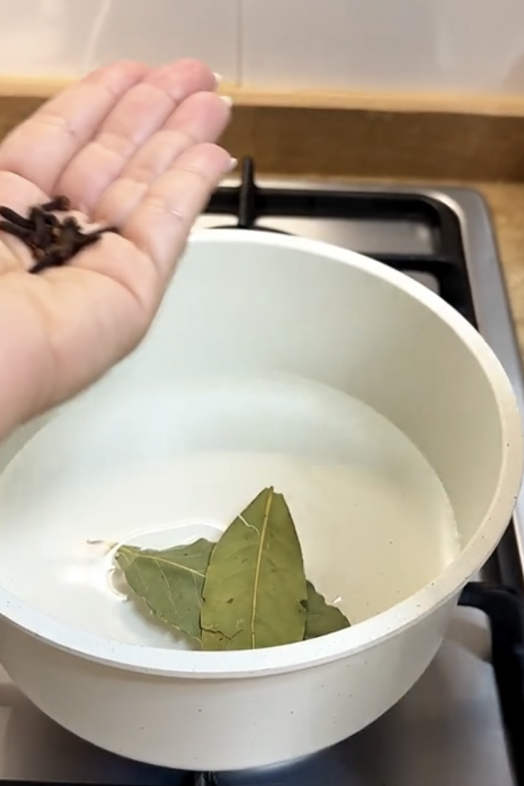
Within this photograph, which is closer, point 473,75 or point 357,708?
point 357,708

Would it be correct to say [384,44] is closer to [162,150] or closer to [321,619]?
[162,150]

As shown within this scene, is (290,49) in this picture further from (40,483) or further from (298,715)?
(298,715)

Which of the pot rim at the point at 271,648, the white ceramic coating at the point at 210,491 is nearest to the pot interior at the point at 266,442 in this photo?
the white ceramic coating at the point at 210,491

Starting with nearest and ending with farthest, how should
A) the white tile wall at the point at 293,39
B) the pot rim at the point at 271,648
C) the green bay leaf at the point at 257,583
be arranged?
the pot rim at the point at 271,648 < the green bay leaf at the point at 257,583 < the white tile wall at the point at 293,39

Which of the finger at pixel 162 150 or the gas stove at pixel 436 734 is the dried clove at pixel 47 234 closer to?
the finger at pixel 162 150

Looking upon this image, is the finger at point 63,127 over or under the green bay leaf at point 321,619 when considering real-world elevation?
over

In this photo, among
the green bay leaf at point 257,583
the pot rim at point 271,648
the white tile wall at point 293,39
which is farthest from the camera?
the white tile wall at point 293,39

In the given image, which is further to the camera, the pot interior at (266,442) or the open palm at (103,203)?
the pot interior at (266,442)


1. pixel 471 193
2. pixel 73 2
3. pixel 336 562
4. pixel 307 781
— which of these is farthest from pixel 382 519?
pixel 73 2

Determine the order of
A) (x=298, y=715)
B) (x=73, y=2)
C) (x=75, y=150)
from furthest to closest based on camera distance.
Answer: (x=73, y=2)
(x=75, y=150)
(x=298, y=715)
